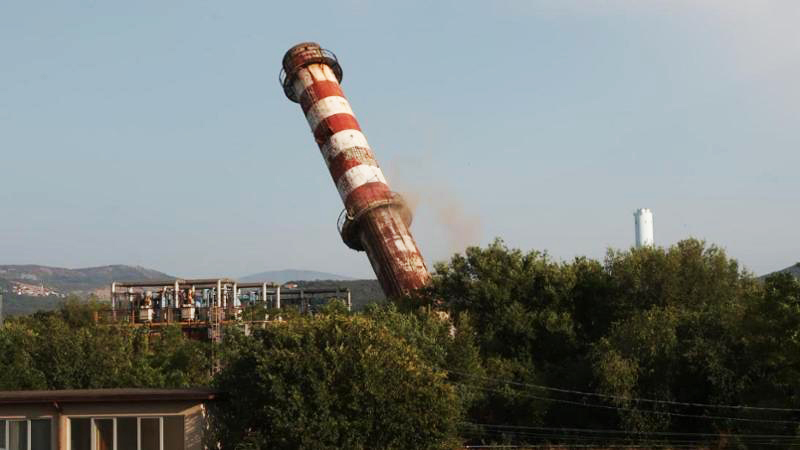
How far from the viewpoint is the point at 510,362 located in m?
49.6

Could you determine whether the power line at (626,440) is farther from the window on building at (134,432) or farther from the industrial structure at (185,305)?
the industrial structure at (185,305)

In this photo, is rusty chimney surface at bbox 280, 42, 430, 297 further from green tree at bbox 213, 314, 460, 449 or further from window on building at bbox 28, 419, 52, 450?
window on building at bbox 28, 419, 52, 450

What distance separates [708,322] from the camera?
4584 cm

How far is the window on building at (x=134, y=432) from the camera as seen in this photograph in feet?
104

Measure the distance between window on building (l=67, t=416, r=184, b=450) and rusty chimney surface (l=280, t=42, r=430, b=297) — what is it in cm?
2827

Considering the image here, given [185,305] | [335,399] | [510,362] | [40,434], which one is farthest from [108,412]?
[185,305]

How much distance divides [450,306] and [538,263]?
507cm

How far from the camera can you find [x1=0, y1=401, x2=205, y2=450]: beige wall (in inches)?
1241

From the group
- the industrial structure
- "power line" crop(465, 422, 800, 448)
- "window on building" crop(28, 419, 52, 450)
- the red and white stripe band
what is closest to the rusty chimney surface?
the red and white stripe band

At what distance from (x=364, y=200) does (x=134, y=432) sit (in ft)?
97.0

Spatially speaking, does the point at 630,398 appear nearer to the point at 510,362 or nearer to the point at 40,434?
the point at 510,362

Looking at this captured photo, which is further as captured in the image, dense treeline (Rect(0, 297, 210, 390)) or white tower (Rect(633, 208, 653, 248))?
white tower (Rect(633, 208, 653, 248))

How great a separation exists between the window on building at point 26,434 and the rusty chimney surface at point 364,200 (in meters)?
29.0

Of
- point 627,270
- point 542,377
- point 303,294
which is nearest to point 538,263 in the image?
point 627,270
